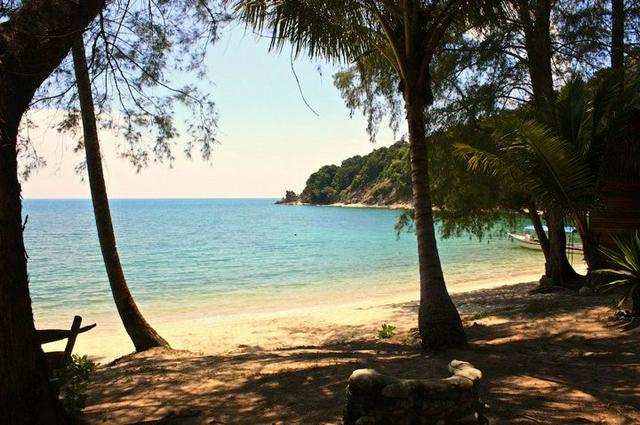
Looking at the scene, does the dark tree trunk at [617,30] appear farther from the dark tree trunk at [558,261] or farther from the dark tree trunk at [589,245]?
the dark tree trunk at [589,245]

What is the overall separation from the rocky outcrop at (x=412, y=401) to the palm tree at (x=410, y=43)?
289cm

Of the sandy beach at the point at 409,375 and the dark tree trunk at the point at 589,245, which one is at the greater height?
the dark tree trunk at the point at 589,245

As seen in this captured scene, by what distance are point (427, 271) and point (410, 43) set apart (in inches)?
120

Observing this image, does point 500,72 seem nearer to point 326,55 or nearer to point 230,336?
point 326,55

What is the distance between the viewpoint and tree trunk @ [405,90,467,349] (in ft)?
20.7

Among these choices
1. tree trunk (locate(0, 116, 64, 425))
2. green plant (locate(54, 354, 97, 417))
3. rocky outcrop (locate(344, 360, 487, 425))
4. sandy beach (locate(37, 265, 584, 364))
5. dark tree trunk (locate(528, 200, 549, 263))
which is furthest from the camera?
dark tree trunk (locate(528, 200, 549, 263))

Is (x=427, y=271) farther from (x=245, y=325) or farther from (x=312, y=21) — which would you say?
(x=245, y=325)

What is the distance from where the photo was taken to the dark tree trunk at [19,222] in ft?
11.5

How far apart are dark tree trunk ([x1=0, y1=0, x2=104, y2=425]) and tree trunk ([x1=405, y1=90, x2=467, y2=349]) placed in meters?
4.26

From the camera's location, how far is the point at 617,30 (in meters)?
10.8

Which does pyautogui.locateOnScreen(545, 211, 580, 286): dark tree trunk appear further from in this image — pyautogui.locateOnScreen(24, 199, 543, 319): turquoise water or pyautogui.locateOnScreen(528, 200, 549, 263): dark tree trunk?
pyautogui.locateOnScreen(24, 199, 543, 319): turquoise water

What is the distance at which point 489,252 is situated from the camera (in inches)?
1297

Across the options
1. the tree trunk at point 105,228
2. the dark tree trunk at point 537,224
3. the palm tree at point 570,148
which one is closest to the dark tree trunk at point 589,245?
the palm tree at point 570,148

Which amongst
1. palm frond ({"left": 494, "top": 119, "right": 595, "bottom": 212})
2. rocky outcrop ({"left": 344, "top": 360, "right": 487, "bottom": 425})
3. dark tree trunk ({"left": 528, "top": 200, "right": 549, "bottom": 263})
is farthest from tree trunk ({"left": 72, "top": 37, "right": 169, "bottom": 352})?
dark tree trunk ({"left": 528, "top": 200, "right": 549, "bottom": 263})
